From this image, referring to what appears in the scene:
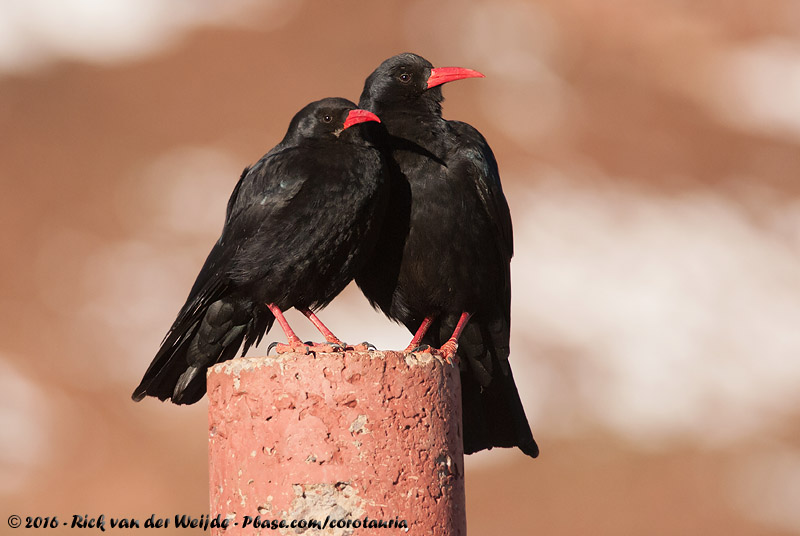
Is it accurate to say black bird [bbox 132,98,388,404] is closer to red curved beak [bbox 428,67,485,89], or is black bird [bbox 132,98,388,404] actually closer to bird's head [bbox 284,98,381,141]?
bird's head [bbox 284,98,381,141]

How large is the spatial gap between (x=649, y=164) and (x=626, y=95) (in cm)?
371

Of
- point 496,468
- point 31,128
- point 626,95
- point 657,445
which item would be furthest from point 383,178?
point 626,95

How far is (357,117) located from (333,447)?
2.16 metres

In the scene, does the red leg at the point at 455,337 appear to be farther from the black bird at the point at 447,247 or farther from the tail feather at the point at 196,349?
the tail feather at the point at 196,349

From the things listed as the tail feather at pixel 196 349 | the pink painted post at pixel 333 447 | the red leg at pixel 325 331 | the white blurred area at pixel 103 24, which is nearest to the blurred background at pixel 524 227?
the white blurred area at pixel 103 24

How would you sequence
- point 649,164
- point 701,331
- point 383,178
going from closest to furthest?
point 383,178, point 701,331, point 649,164

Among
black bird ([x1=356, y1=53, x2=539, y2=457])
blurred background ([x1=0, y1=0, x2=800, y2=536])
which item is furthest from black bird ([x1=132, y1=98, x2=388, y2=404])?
blurred background ([x1=0, y1=0, x2=800, y2=536])

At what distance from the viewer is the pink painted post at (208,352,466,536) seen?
4.89m

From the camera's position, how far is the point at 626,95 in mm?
36438

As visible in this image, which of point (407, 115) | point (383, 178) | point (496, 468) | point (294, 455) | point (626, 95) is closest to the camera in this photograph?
point (294, 455)

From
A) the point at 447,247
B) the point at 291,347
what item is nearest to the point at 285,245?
the point at 291,347

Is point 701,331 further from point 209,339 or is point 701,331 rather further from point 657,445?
point 209,339

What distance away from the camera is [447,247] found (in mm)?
6867

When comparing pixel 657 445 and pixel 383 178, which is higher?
pixel 657 445
